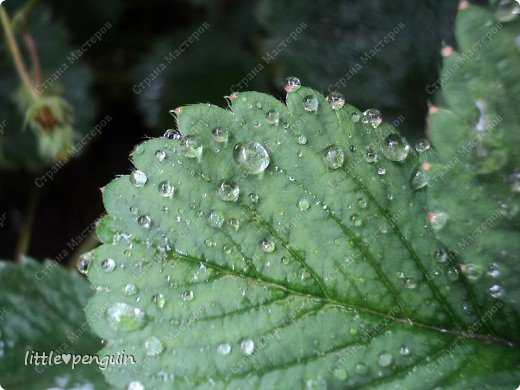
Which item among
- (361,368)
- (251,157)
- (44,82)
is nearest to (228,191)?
(251,157)

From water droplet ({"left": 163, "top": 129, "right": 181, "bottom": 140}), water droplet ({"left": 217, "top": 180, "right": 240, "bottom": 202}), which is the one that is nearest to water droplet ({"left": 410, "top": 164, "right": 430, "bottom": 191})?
water droplet ({"left": 217, "top": 180, "right": 240, "bottom": 202})

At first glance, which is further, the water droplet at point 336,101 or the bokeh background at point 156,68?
the bokeh background at point 156,68

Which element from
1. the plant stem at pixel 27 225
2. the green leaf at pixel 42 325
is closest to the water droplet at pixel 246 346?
the green leaf at pixel 42 325

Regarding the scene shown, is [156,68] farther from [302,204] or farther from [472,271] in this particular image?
[472,271]

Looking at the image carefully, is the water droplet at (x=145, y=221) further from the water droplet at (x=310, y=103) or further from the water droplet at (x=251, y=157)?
the water droplet at (x=310, y=103)

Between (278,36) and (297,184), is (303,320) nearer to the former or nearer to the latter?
(297,184)

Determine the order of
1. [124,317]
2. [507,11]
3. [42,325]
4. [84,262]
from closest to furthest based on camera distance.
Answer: [507,11] < [124,317] < [84,262] < [42,325]
